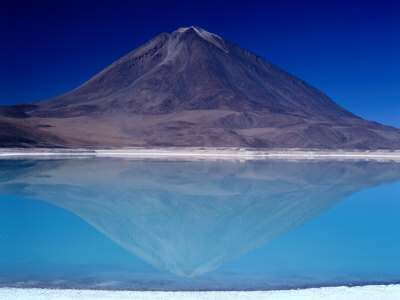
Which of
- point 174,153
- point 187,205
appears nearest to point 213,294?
point 187,205

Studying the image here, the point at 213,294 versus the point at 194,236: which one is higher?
the point at 194,236

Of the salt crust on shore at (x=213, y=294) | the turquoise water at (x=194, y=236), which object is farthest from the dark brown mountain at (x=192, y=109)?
the salt crust on shore at (x=213, y=294)

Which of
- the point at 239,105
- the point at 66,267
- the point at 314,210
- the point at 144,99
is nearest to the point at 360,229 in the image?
the point at 314,210

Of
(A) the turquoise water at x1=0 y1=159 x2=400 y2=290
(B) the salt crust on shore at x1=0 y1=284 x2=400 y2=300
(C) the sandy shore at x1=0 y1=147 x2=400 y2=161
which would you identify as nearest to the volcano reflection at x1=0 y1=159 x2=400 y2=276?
(A) the turquoise water at x1=0 y1=159 x2=400 y2=290

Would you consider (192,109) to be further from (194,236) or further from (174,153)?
(194,236)

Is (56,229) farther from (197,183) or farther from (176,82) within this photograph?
(176,82)

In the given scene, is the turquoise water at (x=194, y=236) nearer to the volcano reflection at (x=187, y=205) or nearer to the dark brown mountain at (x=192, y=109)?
the volcano reflection at (x=187, y=205)
